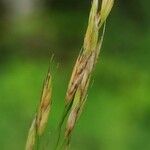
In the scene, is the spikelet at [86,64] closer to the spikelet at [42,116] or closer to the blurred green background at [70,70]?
the spikelet at [42,116]

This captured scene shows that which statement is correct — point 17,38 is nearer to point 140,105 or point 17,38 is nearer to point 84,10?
point 84,10

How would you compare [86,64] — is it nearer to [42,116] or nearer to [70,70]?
[42,116]

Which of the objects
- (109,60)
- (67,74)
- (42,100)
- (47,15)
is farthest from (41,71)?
(42,100)

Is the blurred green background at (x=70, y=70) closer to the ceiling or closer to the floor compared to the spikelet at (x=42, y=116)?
closer to the ceiling

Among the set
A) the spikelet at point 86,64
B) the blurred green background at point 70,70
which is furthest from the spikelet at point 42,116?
the blurred green background at point 70,70

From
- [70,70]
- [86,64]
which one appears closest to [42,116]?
[86,64]

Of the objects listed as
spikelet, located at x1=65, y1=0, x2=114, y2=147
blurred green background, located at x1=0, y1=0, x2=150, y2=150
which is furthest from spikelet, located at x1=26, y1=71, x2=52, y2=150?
blurred green background, located at x1=0, y1=0, x2=150, y2=150

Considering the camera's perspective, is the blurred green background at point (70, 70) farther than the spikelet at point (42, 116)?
Yes
